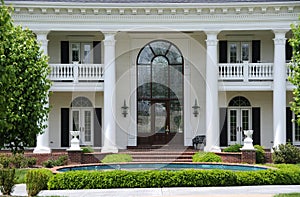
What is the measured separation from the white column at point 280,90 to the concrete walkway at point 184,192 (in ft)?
31.9

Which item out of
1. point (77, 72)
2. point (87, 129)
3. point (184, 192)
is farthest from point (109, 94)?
point (184, 192)

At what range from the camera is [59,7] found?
29453 millimetres

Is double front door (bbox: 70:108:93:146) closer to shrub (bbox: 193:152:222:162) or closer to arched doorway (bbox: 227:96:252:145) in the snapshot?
shrub (bbox: 193:152:222:162)

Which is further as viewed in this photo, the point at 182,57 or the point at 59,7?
the point at 182,57

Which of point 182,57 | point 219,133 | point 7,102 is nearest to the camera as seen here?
point 7,102

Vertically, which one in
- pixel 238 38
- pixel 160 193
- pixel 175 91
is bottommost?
pixel 160 193

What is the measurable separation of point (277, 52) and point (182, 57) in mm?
5744

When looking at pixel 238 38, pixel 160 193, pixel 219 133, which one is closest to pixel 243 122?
pixel 219 133

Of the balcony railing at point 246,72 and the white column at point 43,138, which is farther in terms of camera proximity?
the balcony railing at point 246,72

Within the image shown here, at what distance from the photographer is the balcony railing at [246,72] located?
31078mm

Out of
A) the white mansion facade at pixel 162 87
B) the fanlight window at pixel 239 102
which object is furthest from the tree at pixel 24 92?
the fanlight window at pixel 239 102

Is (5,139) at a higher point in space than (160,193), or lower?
higher

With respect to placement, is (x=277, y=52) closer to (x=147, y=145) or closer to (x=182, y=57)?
(x=182, y=57)

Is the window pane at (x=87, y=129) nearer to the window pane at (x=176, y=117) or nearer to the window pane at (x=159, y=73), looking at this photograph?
the window pane at (x=159, y=73)
